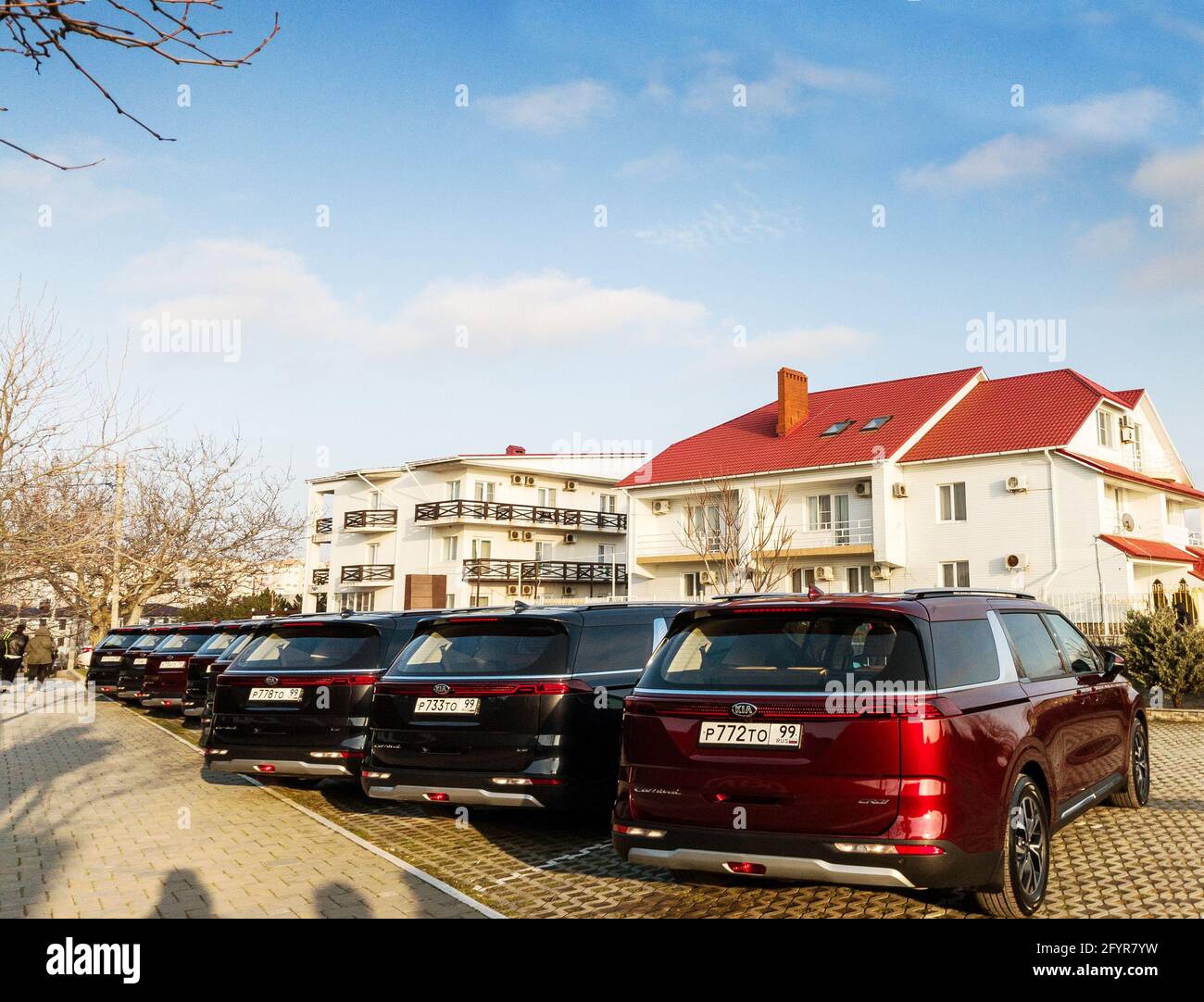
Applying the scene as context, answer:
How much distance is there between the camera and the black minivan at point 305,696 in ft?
28.6

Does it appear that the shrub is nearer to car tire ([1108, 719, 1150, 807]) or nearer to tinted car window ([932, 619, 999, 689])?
car tire ([1108, 719, 1150, 807])

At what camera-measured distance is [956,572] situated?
33.7m

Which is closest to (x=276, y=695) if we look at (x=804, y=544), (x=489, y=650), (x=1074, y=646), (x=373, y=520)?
(x=489, y=650)

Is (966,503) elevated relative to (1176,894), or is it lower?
elevated

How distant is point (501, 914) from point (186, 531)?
24514 mm

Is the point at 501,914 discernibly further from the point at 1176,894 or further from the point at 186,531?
the point at 186,531

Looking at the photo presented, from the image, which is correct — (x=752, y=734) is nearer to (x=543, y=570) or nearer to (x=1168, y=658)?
(x=1168, y=658)

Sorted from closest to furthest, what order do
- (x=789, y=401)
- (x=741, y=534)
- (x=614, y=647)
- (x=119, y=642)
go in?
(x=614, y=647), (x=119, y=642), (x=741, y=534), (x=789, y=401)

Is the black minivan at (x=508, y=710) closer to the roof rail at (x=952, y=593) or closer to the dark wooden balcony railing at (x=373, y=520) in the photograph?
the roof rail at (x=952, y=593)

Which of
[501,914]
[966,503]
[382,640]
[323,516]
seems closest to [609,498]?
[323,516]

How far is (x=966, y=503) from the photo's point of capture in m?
33.1

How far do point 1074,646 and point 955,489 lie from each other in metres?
27.9

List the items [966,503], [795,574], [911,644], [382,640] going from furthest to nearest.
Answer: [795,574], [966,503], [382,640], [911,644]

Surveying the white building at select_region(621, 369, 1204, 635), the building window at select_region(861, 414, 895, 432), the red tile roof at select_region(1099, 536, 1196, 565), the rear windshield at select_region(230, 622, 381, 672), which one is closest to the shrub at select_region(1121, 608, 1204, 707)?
the white building at select_region(621, 369, 1204, 635)
